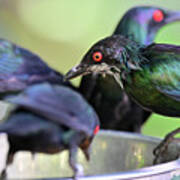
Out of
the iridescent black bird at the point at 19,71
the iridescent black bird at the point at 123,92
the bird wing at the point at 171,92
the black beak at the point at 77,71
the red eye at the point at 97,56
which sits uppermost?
the iridescent black bird at the point at 19,71

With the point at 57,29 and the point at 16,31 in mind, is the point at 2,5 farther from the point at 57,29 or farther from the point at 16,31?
the point at 57,29

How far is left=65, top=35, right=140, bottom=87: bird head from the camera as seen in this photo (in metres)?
0.73

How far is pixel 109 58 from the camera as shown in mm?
754

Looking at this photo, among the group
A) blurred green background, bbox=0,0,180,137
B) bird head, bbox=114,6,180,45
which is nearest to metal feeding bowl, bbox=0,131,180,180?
bird head, bbox=114,6,180,45

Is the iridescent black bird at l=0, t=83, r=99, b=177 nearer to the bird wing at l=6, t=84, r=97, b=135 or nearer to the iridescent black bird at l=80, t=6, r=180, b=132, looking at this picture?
the bird wing at l=6, t=84, r=97, b=135

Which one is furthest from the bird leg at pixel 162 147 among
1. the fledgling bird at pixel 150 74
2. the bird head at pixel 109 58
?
the bird head at pixel 109 58

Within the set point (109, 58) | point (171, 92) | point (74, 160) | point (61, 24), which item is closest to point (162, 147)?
point (171, 92)

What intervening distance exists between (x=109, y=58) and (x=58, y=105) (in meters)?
0.25

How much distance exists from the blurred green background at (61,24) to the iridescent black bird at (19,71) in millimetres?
2358

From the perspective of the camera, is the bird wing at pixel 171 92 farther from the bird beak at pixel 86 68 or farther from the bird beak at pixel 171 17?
the bird beak at pixel 171 17

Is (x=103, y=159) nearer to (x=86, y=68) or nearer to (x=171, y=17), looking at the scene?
(x=86, y=68)

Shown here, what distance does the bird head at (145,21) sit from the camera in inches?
60.5

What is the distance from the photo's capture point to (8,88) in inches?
21.3

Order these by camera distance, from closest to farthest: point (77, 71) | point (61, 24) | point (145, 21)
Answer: point (77, 71) < point (145, 21) < point (61, 24)
